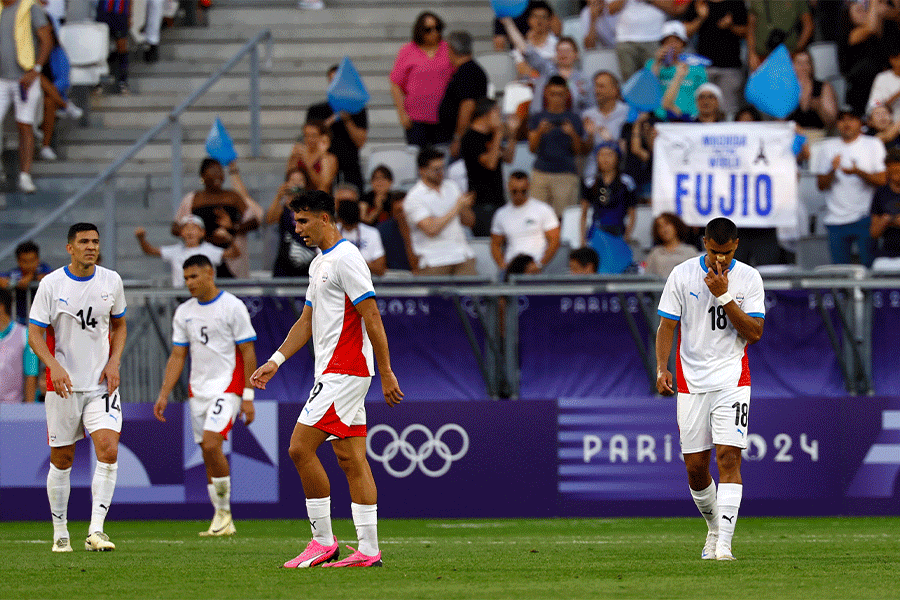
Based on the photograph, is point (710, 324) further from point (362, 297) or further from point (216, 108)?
point (216, 108)

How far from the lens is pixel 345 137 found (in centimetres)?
1680

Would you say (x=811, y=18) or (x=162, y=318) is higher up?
(x=811, y=18)

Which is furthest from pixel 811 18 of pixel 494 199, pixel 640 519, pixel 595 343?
pixel 640 519

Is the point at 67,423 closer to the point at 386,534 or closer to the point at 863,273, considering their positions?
the point at 386,534

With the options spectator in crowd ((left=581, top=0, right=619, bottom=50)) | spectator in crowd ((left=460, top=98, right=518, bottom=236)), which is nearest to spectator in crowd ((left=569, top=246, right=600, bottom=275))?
spectator in crowd ((left=460, top=98, right=518, bottom=236))

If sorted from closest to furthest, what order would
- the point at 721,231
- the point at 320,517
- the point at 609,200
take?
the point at 320,517
the point at 721,231
the point at 609,200

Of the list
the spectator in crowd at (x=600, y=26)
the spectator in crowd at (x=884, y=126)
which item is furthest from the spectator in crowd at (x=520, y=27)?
the spectator in crowd at (x=884, y=126)

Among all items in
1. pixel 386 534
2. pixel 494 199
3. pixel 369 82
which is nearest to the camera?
pixel 386 534

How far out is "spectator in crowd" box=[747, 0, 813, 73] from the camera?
17.9 m

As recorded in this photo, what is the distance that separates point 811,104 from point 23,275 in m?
9.61

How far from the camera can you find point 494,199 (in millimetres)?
16297

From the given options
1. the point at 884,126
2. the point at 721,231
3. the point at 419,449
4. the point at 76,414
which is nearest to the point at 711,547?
the point at 721,231

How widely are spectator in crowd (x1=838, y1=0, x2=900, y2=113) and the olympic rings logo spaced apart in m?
6.97

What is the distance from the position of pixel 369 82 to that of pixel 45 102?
4563 millimetres
